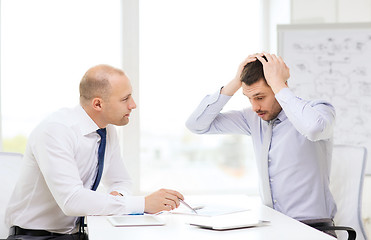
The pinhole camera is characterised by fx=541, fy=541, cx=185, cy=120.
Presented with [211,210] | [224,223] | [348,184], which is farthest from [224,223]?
[348,184]

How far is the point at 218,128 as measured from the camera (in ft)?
9.98

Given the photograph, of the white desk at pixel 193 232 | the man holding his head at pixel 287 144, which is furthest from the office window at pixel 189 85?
the white desk at pixel 193 232

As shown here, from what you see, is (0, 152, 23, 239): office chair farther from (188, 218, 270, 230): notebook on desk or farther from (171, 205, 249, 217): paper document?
(188, 218, 270, 230): notebook on desk

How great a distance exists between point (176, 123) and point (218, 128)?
53.3 inches

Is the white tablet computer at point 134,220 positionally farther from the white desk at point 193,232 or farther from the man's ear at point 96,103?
the man's ear at point 96,103

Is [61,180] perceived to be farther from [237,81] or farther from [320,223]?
[320,223]

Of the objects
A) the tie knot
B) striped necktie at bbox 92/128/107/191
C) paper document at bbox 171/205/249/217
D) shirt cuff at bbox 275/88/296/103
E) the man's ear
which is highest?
shirt cuff at bbox 275/88/296/103

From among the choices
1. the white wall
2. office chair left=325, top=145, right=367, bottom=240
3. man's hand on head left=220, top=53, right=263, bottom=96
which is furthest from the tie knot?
the white wall

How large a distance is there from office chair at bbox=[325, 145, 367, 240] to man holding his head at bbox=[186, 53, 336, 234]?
0.82 ft

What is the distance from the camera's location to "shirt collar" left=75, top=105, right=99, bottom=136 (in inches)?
99.0

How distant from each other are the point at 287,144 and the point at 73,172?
1056 millimetres

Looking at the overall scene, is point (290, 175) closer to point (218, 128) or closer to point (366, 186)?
point (218, 128)

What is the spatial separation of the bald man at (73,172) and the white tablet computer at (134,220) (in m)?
0.08

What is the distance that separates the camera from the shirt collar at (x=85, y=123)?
8.25ft
